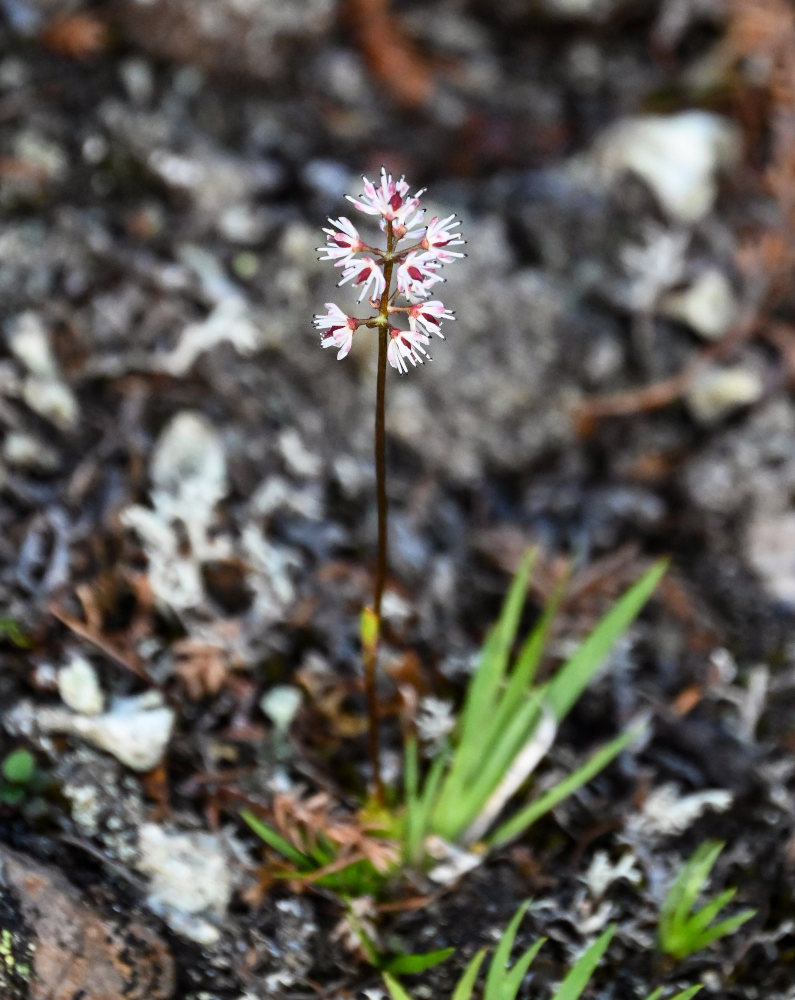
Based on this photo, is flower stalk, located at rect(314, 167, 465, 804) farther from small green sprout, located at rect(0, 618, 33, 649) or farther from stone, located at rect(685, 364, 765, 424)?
stone, located at rect(685, 364, 765, 424)

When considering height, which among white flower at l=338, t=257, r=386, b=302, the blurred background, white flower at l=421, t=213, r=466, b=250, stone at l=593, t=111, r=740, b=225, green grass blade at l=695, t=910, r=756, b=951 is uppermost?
stone at l=593, t=111, r=740, b=225

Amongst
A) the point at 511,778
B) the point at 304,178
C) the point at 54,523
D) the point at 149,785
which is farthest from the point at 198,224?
the point at 511,778

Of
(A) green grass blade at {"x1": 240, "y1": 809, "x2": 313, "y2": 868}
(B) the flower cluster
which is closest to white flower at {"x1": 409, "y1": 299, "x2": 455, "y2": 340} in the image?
(B) the flower cluster

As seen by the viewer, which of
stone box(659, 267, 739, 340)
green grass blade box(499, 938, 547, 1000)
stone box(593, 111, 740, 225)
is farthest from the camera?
stone box(593, 111, 740, 225)

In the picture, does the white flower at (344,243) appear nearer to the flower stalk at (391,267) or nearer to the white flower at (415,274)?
the flower stalk at (391,267)

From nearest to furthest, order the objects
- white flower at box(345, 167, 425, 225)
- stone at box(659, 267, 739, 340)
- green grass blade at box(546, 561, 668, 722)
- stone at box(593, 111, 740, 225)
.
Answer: white flower at box(345, 167, 425, 225) < green grass blade at box(546, 561, 668, 722) < stone at box(659, 267, 739, 340) < stone at box(593, 111, 740, 225)
